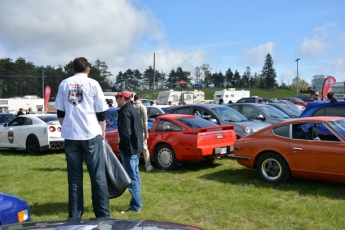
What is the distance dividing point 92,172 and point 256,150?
13.7ft

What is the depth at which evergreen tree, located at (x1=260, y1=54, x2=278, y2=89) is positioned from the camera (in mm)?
108375

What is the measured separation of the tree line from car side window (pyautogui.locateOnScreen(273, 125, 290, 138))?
4882 cm

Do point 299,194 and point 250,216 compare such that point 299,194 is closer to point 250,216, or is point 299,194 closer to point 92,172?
point 250,216

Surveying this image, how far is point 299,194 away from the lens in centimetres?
669

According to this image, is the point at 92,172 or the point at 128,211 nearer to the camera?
the point at 92,172

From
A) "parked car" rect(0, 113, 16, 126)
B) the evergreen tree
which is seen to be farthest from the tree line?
"parked car" rect(0, 113, 16, 126)

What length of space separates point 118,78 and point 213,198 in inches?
4509

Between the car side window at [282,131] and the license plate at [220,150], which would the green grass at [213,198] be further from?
the car side window at [282,131]

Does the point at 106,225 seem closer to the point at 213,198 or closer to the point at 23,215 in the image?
the point at 23,215

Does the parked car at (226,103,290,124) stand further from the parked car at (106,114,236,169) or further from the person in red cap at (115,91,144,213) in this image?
the person in red cap at (115,91,144,213)

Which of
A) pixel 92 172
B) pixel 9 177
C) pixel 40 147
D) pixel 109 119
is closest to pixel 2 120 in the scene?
pixel 40 147

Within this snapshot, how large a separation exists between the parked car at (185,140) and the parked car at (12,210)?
4.80 meters

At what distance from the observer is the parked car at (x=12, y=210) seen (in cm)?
405

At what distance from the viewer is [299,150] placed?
7.04 meters
